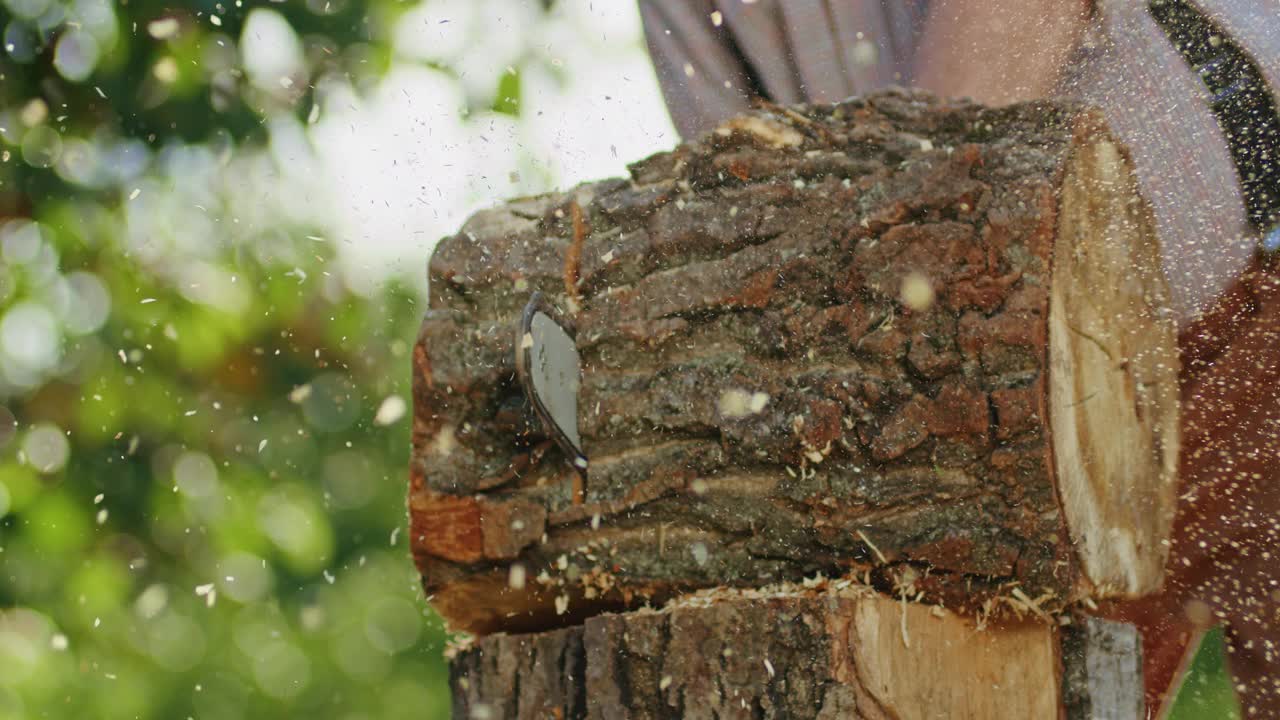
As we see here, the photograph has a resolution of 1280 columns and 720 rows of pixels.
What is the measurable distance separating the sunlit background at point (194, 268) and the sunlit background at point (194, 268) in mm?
11

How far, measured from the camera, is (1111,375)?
143 cm

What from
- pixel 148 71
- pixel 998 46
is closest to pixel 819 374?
pixel 998 46

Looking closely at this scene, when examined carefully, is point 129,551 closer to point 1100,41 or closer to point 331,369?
point 331,369

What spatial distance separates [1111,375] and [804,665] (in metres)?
0.64

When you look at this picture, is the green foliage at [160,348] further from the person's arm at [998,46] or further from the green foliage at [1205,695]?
the green foliage at [1205,695]

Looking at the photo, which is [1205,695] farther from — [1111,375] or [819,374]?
[819,374]

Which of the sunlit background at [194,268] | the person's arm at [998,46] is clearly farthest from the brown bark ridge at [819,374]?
the sunlit background at [194,268]

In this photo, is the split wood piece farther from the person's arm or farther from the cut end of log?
the person's arm

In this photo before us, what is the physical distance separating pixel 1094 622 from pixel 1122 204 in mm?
602

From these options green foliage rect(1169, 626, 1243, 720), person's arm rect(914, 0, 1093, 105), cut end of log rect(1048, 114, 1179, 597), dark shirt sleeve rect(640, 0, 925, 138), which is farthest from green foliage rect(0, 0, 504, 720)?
green foliage rect(1169, 626, 1243, 720)

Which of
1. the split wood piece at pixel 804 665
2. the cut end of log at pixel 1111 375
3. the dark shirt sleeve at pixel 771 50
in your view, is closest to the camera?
the split wood piece at pixel 804 665

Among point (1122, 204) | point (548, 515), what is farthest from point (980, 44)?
point (548, 515)

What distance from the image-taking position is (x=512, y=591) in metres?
1.52

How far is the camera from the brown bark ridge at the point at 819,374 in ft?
4.12
